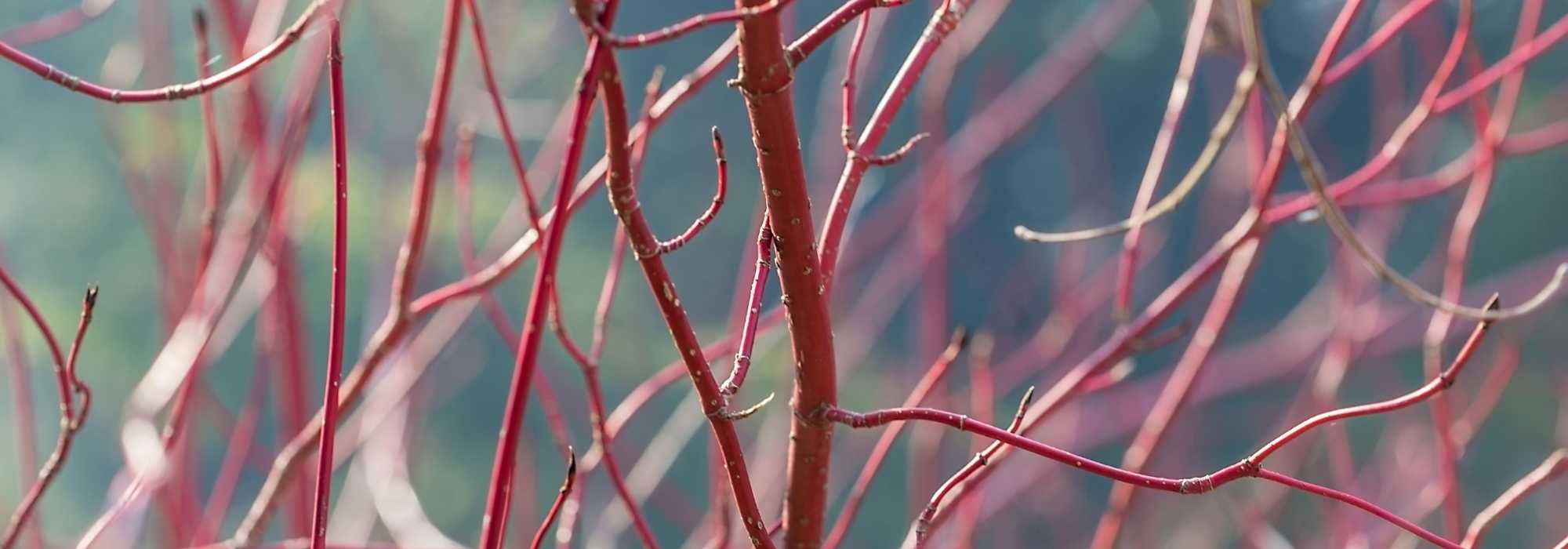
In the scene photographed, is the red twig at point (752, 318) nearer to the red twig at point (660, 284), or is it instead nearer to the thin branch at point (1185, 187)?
the red twig at point (660, 284)

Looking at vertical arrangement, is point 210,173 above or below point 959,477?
above

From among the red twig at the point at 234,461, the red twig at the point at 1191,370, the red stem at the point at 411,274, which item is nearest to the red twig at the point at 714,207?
the red stem at the point at 411,274

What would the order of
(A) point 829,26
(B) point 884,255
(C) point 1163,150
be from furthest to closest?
(B) point 884,255, (C) point 1163,150, (A) point 829,26

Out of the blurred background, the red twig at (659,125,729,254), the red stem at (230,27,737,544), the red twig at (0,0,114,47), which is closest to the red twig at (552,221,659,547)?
the red stem at (230,27,737,544)

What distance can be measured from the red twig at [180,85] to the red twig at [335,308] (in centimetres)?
2

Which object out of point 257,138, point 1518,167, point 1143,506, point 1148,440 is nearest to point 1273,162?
point 1148,440

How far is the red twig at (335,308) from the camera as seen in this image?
0.34 meters

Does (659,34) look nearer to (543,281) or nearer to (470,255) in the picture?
(543,281)

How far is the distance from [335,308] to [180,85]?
0.29 feet

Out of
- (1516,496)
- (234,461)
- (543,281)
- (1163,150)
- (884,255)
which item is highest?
(884,255)

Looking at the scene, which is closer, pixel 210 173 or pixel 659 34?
pixel 659 34

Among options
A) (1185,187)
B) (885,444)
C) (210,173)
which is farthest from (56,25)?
(1185,187)

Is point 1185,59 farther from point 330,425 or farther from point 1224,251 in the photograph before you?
point 330,425

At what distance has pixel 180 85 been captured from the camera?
1.24ft
